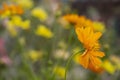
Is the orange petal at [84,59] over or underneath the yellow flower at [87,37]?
underneath

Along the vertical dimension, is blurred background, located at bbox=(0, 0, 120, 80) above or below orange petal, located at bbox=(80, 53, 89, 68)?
below

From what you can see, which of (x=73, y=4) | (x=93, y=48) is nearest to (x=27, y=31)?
(x=73, y=4)

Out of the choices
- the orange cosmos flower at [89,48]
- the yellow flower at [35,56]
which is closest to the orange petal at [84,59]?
the orange cosmos flower at [89,48]

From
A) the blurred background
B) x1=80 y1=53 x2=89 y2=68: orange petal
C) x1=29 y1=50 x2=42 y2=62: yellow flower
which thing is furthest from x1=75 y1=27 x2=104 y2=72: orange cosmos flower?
x1=29 y1=50 x2=42 y2=62: yellow flower

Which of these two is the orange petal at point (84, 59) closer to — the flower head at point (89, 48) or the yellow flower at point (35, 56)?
the flower head at point (89, 48)

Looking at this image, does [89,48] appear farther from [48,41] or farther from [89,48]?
[48,41]

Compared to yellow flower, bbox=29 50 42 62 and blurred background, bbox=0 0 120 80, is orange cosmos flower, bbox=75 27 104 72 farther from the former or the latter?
yellow flower, bbox=29 50 42 62

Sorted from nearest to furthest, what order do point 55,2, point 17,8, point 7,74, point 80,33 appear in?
point 80,33 < point 17,8 < point 7,74 < point 55,2

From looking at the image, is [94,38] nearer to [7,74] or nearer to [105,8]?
[7,74]

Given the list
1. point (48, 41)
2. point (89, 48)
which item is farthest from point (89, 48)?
point (48, 41)
